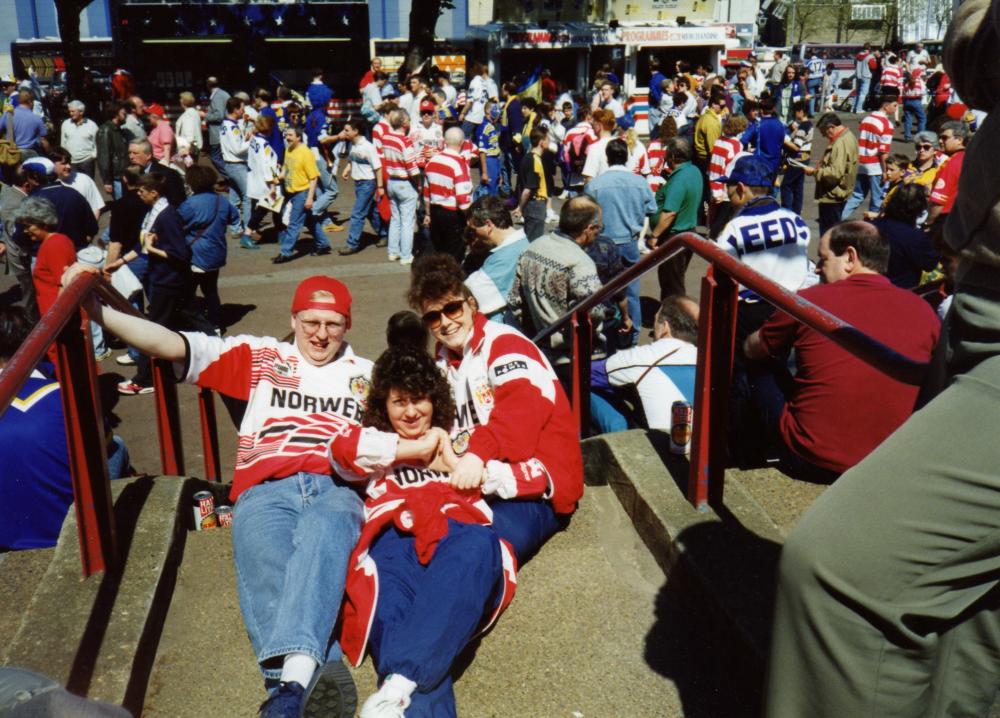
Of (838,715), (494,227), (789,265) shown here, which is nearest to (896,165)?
(789,265)

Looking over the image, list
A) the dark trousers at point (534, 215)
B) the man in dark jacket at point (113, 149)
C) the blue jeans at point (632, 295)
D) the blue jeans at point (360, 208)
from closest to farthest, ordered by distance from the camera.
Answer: the blue jeans at point (632, 295)
the dark trousers at point (534, 215)
the blue jeans at point (360, 208)
the man in dark jacket at point (113, 149)

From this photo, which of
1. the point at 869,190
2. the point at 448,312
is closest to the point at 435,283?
the point at 448,312

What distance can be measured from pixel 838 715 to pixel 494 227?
565 centimetres

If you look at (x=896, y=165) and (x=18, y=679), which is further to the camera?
(x=896, y=165)

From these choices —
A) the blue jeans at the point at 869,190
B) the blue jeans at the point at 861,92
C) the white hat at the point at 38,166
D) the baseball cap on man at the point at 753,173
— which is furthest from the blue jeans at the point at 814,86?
the white hat at the point at 38,166

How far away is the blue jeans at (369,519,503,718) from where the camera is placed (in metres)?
2.69

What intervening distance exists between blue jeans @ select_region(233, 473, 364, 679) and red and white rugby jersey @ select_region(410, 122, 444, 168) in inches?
327

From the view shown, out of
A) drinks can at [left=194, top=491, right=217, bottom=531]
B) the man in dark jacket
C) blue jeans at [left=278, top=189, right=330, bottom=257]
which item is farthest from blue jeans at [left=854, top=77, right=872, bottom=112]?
drinks can at [left=194, top=491, right=217, bottom=531]

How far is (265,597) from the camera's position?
3.08m

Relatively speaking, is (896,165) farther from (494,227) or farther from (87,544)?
(87,544)

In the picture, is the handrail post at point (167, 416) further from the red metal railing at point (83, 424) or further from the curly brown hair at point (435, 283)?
the curly brown hair at point (435, 283)

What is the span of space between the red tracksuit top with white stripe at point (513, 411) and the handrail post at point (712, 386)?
50 cm

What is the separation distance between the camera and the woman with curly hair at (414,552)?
271cm

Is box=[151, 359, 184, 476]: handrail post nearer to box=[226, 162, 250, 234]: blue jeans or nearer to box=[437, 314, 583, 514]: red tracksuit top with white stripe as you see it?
box=[437, 314, 583, 514]: red tracksuit top with white stripe
